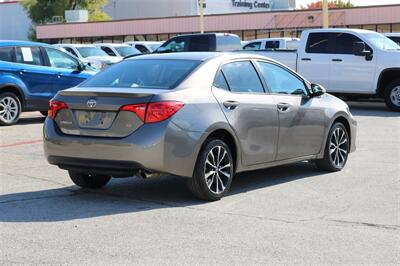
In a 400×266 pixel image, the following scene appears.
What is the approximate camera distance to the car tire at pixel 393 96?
56.5 feet

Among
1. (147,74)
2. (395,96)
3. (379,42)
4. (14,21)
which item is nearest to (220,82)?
(147,74)

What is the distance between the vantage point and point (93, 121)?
278 inches

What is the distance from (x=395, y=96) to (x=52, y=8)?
2405 inches

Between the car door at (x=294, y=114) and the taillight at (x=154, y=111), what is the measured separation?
181 centimetres

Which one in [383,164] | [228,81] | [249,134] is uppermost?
[228,81]

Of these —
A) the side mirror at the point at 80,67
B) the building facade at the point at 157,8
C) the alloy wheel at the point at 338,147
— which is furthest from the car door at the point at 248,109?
the building facade at the point at 157,8

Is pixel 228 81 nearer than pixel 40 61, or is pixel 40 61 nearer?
pixel 228 81

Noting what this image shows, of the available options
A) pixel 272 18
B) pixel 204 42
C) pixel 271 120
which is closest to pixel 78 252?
pixel 271 120

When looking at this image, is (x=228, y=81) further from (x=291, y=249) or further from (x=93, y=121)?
(x=291, y=249)

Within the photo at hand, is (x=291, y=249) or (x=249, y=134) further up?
(x=249, y=134)

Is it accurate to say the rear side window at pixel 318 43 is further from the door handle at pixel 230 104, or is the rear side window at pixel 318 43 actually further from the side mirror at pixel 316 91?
the door handle at pixel 230 104

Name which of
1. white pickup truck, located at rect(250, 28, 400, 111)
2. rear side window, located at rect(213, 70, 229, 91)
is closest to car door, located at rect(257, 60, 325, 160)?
rear side window, located at rect(213, 70, 229, 91)

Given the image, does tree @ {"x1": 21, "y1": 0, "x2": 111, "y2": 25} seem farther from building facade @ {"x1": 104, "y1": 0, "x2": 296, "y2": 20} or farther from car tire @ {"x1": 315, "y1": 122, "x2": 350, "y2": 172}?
car tire @ {"x1": 315, "y1": 122, "x2": 350, "y2": 172}

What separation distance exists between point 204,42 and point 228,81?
16213mm
